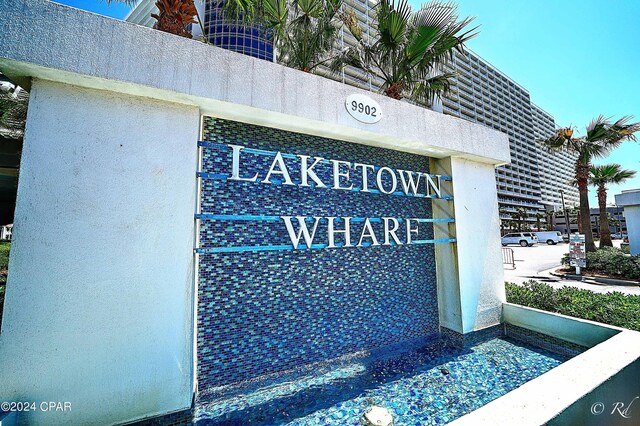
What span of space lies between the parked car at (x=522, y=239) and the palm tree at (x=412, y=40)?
2902 centimetres

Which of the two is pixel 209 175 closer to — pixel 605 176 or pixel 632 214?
pixel 632 214

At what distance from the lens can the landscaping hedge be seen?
10056 millimetres

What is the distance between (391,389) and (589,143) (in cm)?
1669

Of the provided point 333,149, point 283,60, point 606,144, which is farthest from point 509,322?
point 606,144

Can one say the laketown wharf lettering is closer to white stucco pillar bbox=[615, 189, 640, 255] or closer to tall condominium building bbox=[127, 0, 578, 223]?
white stucco pillar bbox=[615, 189, 640, 255]

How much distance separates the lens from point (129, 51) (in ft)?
9.74

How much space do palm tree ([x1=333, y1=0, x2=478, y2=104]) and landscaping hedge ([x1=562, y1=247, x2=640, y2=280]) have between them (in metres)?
10.8

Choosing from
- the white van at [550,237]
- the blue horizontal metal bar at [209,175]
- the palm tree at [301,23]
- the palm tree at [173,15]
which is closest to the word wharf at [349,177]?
the blue horizontal metal bar at [209,175]

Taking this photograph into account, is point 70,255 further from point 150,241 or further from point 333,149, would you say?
point 333,149

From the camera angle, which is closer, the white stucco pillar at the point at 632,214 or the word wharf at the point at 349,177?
the word wharf at the point at 349,177

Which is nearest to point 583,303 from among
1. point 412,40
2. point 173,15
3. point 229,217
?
point 412,40

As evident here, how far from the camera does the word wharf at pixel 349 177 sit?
380cm

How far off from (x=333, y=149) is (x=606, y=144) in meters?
16.0

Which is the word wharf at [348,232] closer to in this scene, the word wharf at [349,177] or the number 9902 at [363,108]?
the word wharf at [349,177]
